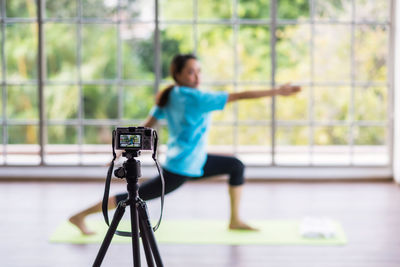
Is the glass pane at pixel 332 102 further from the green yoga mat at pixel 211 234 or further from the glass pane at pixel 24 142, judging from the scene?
the glass pane at pixel 24 142

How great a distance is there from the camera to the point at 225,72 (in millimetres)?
7449

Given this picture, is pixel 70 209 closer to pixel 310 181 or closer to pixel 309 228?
pixel 309 228

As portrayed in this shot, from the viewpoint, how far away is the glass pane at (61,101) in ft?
27.7

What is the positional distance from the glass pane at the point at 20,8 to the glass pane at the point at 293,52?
4108mm

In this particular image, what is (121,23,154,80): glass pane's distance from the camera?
829 cm

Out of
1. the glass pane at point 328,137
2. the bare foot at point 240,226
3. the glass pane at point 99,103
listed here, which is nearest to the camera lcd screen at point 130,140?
the bare foot at point 240,226

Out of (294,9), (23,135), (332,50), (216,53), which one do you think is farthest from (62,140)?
(332,50)

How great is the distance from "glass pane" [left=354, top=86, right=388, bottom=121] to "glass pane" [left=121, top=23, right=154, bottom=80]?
333 centimetres

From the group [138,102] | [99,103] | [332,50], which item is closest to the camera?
[332,50]

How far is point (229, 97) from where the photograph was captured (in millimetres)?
3184

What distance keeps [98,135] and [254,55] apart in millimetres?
2647

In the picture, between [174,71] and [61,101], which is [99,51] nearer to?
[61,101]

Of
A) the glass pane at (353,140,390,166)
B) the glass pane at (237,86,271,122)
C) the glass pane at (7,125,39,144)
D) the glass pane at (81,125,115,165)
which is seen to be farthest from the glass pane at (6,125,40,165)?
the glass pane at (353,140,390,166)

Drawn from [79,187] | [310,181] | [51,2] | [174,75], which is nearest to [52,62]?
[51,2]
